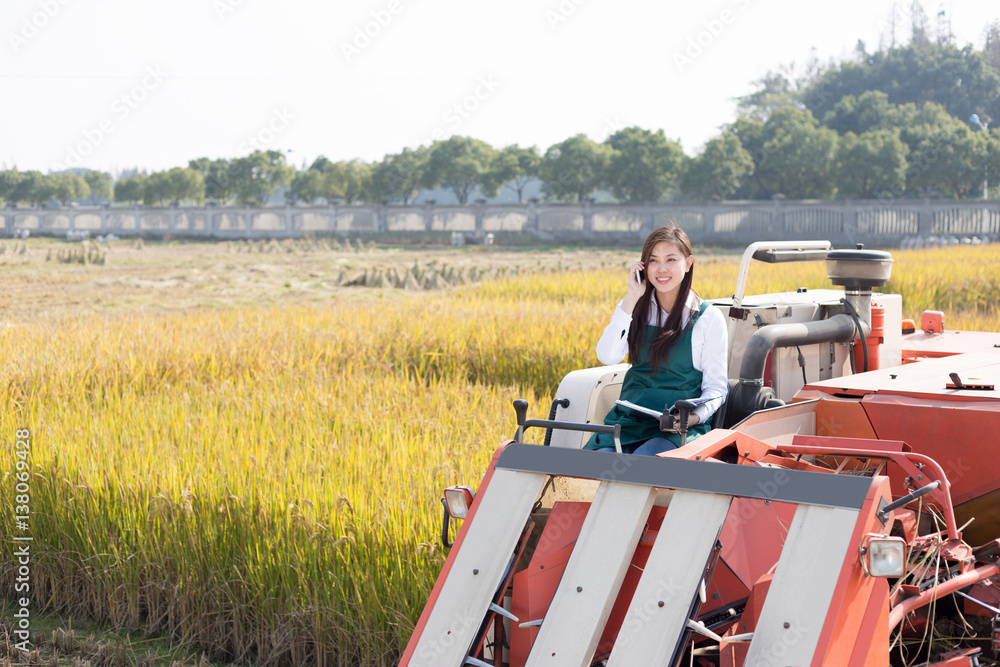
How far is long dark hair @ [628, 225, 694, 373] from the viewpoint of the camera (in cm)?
295

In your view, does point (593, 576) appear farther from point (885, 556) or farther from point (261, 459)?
point (261, 459)

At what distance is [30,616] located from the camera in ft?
12.5

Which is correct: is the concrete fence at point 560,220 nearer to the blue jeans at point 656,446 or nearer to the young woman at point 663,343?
the young woman at point 663,343

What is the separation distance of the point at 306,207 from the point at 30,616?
1482 inches

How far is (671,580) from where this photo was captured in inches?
80.0

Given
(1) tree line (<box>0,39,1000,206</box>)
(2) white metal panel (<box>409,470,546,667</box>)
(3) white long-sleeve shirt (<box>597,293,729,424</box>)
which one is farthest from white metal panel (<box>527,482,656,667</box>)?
(1) tree line (<box>0,39,1000,206</box>)

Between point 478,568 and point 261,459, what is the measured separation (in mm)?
1925

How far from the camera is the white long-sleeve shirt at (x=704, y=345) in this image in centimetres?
293

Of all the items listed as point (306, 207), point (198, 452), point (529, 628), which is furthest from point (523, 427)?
point (306, 207)

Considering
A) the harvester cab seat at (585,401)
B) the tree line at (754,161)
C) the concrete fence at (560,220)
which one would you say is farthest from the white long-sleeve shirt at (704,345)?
the tree line at (754,161)

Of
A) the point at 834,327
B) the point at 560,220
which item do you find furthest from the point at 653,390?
the point at 560,220

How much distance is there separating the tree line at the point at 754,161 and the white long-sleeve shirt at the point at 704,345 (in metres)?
33.6

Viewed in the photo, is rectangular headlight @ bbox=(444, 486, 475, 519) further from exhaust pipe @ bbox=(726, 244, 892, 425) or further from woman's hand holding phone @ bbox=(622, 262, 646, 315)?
exhaust pipe @ bbox=(726, 244, 892, 425)

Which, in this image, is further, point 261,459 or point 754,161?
point 754,161
